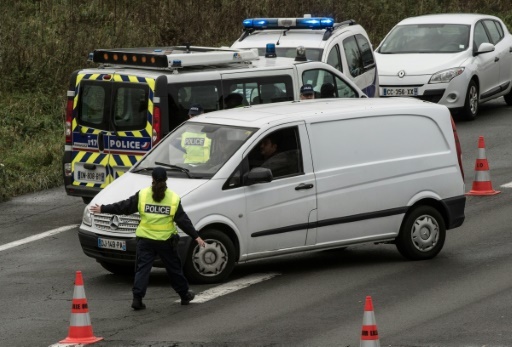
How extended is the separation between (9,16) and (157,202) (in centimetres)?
1612

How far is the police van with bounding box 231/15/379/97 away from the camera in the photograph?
20734 millimetres

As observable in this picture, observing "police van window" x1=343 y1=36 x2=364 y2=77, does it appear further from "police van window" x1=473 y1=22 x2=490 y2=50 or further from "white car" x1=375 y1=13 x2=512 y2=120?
"police van window" x1=473 y1=22 x2=490 y2=50

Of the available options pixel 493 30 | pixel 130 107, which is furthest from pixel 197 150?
pixel 493 30

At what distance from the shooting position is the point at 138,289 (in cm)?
1255

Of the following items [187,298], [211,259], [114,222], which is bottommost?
[187,298]

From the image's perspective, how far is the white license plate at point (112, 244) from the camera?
13.5 meters

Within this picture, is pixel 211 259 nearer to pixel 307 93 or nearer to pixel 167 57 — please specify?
pixel 167 57

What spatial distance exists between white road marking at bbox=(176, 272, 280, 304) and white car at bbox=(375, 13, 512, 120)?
394 inches

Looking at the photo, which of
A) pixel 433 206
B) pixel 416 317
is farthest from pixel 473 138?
pixel 416 317

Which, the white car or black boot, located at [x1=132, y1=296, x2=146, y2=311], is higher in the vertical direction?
the white car

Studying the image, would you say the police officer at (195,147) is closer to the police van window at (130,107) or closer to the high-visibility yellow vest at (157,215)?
the high-visibility yellow vest at (157,215)

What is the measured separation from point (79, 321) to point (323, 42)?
398 inches

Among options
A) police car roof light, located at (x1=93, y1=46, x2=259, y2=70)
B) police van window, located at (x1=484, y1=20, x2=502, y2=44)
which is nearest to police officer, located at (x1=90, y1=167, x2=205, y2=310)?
police car roof light, located at (x1=93, y1=46, x2=259, y2=70)

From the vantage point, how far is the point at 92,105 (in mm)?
16828
